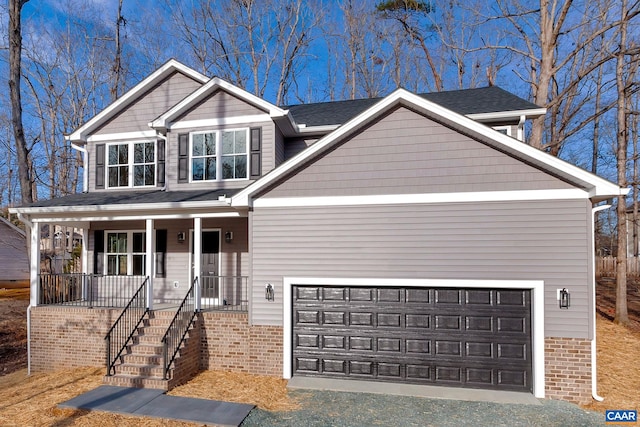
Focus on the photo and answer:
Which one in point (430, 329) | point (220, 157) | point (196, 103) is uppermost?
point (196, 103)

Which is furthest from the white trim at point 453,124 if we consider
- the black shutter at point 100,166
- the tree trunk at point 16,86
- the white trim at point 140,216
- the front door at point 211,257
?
the tree trunk at point 16,86

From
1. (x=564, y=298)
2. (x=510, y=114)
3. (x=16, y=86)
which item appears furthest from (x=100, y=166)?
(x=564, y=298)

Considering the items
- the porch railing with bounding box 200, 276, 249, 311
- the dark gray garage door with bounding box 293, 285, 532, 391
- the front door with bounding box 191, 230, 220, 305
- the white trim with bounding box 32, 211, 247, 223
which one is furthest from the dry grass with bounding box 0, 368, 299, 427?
the white trim with bounding box 32, 211, 247, 223

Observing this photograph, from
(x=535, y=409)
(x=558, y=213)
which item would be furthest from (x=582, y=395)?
(x=558, y=213)

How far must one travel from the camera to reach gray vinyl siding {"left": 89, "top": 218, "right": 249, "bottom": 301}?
10.6m

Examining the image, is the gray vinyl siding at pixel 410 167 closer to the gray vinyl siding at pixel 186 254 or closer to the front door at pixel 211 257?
the gray vinyl siding at pixel 186 254

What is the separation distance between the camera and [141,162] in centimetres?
1159

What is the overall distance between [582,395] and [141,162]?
1223cm

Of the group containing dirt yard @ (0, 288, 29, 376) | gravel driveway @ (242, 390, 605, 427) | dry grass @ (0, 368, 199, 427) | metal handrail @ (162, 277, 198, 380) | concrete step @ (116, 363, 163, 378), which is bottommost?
dirt yard @ (0, 288, 29, 376)

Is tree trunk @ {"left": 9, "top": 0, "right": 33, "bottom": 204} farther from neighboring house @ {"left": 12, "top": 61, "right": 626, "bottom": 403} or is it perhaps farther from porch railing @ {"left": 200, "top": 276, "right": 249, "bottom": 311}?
porch railing @ {"left": 200, "top": 276, "right": 249, "bottom": 311}

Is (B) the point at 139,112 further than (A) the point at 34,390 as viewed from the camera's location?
Yes

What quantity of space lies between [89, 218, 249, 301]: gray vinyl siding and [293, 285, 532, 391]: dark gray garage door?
10.4ft

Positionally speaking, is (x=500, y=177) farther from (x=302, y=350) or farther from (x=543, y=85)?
(x=543, y=85)

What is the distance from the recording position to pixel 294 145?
11.3 meters
